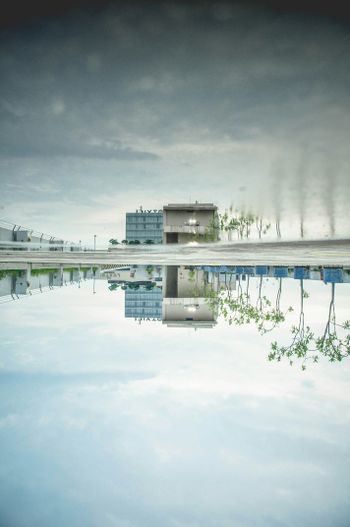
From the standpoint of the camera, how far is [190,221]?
178ft

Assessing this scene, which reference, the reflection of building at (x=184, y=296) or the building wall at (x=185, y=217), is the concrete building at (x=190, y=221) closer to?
the building wall at (x=185, y=217)

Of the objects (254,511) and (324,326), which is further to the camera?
(324,326)

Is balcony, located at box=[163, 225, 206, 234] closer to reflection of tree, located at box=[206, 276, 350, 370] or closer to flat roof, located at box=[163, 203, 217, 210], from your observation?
flat roof, located at box=[163, 203, 217, 210]

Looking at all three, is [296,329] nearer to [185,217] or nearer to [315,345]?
[315,345]

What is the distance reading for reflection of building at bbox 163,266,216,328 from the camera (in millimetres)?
14070

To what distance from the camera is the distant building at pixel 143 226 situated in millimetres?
158625

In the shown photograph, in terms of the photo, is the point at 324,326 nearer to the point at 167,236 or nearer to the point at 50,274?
the point at 50,274

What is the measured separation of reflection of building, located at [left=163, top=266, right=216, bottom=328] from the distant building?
467ft

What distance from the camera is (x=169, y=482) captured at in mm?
3414

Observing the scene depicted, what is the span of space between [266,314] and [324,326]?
5.17 ft

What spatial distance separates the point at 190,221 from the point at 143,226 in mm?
108118

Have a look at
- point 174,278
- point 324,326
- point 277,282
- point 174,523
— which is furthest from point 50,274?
point 174,523

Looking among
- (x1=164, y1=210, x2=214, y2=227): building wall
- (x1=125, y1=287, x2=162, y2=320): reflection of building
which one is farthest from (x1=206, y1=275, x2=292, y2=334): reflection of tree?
(x1=164, y1=210, x2=214, y2=227): building wall

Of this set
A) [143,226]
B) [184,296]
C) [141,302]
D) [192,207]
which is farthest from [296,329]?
[143,226]
